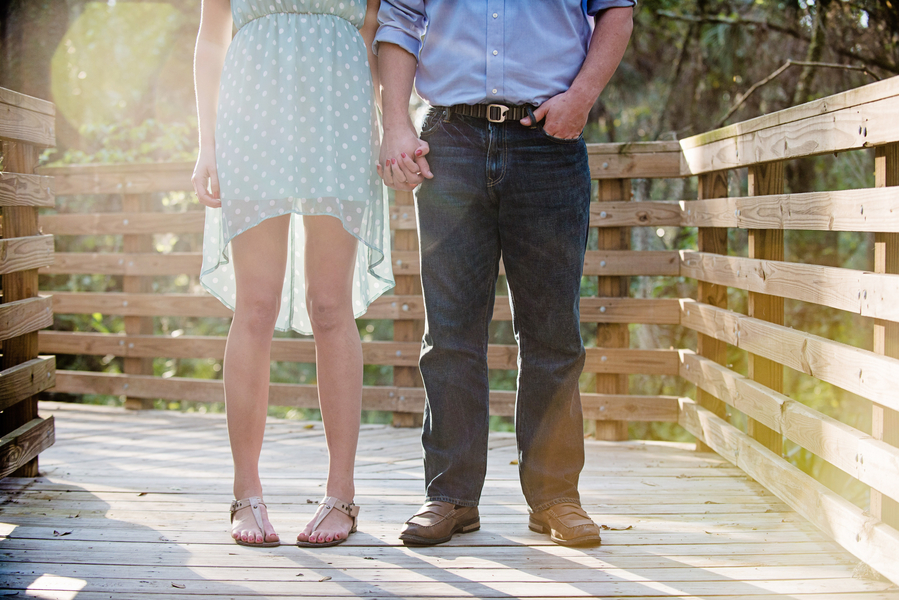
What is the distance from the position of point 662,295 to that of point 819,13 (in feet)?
5.80

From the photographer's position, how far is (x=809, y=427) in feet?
6.05

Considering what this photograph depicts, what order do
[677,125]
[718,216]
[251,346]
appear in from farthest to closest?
1. [677,125]
2. [718,216]
3. [251,346]

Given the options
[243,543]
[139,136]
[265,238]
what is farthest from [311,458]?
[139,136]

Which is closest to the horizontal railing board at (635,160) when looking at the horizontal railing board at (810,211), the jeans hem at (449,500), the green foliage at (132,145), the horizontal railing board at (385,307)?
the horizontal railing board at (810,211)

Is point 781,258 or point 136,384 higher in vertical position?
point 781,258

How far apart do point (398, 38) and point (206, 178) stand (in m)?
0.56

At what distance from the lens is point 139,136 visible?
16.7 feet

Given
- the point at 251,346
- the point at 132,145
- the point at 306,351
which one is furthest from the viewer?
the point at 132,145

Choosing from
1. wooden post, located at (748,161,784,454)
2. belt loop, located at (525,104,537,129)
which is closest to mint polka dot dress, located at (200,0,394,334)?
belt loop, located at (525,104,537,129)

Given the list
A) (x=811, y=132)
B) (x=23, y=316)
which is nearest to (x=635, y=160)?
(x=811, y=132)

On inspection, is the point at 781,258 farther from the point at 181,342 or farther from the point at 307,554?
the point at 181,342

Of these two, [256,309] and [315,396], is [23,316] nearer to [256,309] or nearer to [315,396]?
[256,309]

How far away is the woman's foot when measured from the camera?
5.66 ft

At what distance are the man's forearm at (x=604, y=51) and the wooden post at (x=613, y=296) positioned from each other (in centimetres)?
123
